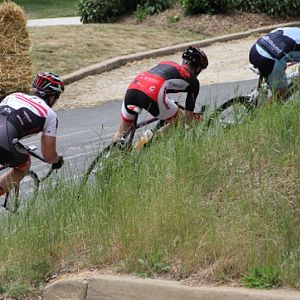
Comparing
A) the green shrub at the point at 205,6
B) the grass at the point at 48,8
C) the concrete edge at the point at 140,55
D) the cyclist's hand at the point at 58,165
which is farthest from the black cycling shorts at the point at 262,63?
the grass at the point at 48,8

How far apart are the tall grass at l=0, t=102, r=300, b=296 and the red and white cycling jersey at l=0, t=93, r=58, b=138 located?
1.33m

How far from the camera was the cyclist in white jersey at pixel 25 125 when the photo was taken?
738 cm

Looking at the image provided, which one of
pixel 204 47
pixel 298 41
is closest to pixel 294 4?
pixel 204 47

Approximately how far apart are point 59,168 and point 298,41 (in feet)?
9.31

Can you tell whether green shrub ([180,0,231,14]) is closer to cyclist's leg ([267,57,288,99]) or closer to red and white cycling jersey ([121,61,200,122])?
cyclist's leg ([267,57,288,99])

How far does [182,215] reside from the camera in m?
5.39

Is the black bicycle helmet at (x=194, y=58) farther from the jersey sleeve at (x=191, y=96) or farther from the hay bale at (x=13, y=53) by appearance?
the hay bale at (x=13, y=53)

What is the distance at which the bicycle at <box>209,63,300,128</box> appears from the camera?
6.65 meters

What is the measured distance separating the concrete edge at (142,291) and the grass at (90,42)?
11134mm

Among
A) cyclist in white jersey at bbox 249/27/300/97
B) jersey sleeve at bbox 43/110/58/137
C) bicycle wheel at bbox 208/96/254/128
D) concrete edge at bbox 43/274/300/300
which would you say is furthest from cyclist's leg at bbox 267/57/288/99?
concrete edge at bbox 43/274/300/300

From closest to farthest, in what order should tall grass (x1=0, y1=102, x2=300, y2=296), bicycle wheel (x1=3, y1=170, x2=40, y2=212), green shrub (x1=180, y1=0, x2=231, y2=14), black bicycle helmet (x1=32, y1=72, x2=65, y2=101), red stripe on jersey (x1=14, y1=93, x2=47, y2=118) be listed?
tall grass (x1=0, y1=102, x2=300, y2=296) < bicycle wheel (x1=3, y1=170, x2=40, y2=212) < red stripe on jersey (x1=14, y1=93, x2=47, y2=118) < black bicycle helmet (x1=32, y1=72, x2=65, y2=101) < green shrub (x1=180, y1=0, x2=231, y2=14)

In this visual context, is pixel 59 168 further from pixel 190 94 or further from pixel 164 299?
pixel 164 299

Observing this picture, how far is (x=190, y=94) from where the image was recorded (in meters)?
8.48

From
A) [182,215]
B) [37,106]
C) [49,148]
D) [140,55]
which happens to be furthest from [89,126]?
[182,215]
